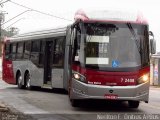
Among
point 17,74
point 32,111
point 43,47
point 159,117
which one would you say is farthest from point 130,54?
point 17,74

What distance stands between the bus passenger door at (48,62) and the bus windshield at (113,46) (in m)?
6.93

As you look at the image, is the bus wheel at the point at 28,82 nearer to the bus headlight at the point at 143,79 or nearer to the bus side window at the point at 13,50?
the bus side window at the point at 13,50

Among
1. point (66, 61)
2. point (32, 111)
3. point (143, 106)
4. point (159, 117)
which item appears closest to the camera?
point (159, 117)

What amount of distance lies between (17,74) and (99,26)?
12207mm

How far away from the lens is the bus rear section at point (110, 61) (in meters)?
15.4

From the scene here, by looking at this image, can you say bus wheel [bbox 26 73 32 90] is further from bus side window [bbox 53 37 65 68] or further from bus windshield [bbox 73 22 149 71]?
bus windshield [bbox 73 22 149 71]

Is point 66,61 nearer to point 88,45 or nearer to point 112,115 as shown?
point 88,45

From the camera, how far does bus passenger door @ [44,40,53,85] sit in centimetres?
2270

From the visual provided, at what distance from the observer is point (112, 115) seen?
14766mm

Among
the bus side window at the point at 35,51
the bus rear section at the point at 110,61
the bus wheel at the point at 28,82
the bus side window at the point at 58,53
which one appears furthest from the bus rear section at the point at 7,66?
the bus rear section at the point at 110,61

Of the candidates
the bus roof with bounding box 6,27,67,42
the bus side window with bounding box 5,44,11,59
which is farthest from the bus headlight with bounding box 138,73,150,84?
the bus side window with bounding box 5,44,11,59

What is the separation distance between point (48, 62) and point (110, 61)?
757 centimetres

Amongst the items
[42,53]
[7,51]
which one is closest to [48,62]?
[42,53]

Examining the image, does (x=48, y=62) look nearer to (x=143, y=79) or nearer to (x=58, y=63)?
(x=58, y=63)
